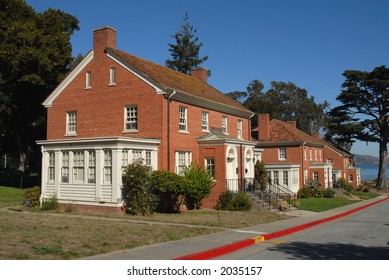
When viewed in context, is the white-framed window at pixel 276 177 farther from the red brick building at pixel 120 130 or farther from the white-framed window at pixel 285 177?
the red brick building at pixel 120 130

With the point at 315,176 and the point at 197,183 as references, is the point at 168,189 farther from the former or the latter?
the point at 315,176

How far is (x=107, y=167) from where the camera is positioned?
2088 cm

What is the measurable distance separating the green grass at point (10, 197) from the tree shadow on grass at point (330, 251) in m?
18.0

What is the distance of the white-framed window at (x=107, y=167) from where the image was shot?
68.2ft

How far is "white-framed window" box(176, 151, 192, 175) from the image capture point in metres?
24.4

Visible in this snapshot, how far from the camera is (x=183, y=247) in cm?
1130

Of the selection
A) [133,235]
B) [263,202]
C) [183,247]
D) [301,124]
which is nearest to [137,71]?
[263,202]

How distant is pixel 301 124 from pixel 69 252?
80461 mm

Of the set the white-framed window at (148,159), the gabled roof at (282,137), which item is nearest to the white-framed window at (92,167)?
the white-framed window at (148,159)

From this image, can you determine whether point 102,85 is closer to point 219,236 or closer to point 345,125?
point 219,236

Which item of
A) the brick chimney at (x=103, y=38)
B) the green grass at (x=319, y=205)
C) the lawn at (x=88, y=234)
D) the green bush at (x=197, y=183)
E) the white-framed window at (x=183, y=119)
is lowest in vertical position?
the green grass at (x=319, y=205)

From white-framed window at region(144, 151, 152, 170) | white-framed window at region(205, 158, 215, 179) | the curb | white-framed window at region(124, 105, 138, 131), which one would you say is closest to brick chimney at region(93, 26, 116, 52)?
white-framed window at region(124, 105, 138, 131)

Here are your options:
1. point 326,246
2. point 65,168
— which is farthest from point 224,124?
point 326,246

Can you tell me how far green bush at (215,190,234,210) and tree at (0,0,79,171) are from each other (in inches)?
696
